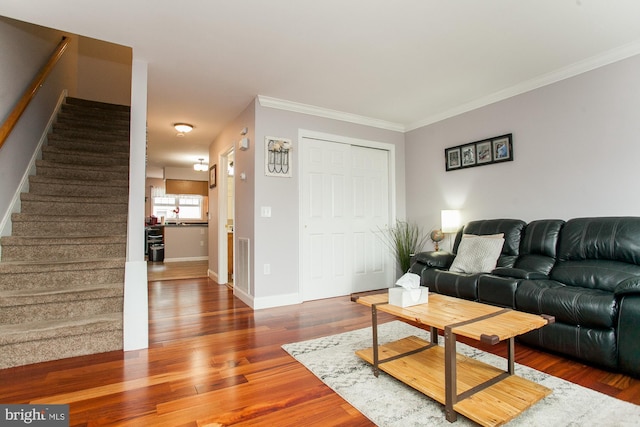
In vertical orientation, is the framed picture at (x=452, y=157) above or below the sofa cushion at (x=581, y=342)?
above

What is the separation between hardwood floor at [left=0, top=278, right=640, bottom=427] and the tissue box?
65cm

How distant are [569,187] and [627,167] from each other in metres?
0.44

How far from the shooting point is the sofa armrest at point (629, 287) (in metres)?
1.98

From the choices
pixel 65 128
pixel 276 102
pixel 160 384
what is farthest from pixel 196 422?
pixel 65 128

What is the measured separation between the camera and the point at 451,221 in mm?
4016

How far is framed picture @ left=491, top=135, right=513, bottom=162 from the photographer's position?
359 centimetres

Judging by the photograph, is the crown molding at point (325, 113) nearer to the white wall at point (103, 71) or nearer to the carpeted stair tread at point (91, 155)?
the white wall at point (103, 71)

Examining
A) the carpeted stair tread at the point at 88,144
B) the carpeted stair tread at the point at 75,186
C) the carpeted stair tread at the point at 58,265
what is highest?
the carpeted stair tread at the point at 88,144

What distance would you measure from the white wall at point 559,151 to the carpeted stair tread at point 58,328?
3.87 m

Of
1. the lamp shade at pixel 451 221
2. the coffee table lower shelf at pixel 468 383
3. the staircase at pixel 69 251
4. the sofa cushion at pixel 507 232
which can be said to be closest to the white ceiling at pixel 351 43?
the staircase at pixel 69 251

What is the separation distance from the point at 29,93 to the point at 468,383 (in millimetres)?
4462

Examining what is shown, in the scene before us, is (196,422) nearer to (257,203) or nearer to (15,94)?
(257,203)

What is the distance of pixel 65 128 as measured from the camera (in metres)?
4.27

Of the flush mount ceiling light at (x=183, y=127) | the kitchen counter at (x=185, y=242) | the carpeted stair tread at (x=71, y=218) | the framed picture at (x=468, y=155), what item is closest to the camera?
the carpeted stair tread at (x=71, y=218)
